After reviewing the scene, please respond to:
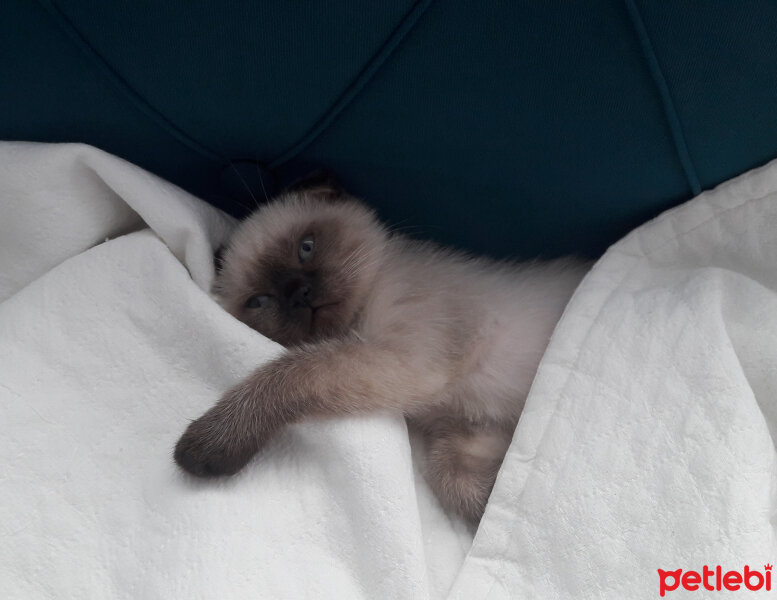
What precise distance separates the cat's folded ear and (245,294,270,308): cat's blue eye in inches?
8.7

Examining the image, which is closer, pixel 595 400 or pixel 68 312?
pixel 595 400

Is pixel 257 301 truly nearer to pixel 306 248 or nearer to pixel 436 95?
pixel 306 248

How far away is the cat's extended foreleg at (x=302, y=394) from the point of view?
1043 millimetres

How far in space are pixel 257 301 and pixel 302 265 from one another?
114 mm

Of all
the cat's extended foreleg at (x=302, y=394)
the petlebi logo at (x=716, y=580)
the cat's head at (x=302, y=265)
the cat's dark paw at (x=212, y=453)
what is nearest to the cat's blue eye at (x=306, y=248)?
the cat's head at (x=302, y=265)

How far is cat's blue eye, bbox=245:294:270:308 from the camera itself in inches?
51.8

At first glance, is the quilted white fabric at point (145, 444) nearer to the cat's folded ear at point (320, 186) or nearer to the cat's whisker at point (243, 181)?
the cat's whisker at point (243, 181)

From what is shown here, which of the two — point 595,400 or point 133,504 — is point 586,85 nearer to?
point 595,400

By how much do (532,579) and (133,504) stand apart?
61cm

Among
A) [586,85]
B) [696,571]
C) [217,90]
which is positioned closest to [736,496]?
[696,571]

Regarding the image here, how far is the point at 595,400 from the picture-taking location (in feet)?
3.56

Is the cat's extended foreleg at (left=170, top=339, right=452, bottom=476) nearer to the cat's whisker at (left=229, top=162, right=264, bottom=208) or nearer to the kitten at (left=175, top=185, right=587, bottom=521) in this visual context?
the kitten at (left=175, top=185, right=587, bottom=521)

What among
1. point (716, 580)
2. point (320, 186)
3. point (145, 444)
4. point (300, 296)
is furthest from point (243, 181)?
point (716, 580)

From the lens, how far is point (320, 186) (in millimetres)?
1310
